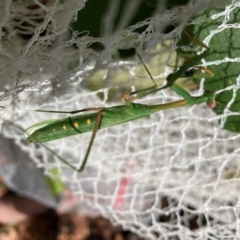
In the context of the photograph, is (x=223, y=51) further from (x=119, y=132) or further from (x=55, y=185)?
(x=55, y=185)

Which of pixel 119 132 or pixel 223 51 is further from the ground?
pixel 223 51

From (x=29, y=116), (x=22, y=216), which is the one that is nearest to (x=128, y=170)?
(x=29, y=116)

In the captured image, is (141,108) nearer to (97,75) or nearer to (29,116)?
(97,75)

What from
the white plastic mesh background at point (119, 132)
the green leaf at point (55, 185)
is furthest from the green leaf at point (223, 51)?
the green leaf at point (55, 185)

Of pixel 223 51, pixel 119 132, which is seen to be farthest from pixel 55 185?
pixel 223 51

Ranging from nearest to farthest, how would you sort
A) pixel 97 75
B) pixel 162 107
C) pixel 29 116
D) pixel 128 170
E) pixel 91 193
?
pixel 162 107, pixel 97 75, pixel 29 116, pixel 128 170, pixel 91 193

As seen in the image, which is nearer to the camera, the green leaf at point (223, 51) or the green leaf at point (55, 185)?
the green leaf at point (223, 51)

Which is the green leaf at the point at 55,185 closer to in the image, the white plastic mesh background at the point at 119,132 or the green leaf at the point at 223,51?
the white plastic mesh background at the point at 119,132

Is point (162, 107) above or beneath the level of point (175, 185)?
above

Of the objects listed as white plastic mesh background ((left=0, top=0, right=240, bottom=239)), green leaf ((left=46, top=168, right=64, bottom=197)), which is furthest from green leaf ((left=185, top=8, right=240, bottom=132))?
green leaf ((left=46, top=168, right=64, bottom=197))
